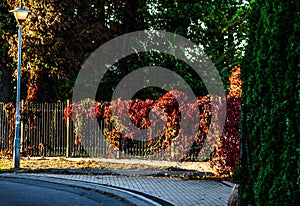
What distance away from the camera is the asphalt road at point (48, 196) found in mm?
12602

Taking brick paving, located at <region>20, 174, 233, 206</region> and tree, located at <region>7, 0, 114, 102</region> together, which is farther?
tree, located at <region>7, 0, 114, 102</region>

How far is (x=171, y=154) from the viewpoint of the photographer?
22.9 metres

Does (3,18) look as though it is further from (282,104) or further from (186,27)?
(282,104)

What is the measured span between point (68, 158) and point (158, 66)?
29.3ft

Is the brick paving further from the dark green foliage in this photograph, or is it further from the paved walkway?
the dark green foliage

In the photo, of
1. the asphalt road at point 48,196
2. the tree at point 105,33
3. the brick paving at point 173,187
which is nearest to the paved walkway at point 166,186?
the brick paving at point 173,187

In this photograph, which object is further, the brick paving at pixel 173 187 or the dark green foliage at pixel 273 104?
the brick paving at pixel 173 187

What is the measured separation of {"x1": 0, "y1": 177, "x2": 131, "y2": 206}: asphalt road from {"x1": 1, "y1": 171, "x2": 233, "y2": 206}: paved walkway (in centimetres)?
96

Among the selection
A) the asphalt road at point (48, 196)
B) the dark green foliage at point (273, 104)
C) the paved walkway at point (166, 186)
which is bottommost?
the asphalt road at point (48, 196)

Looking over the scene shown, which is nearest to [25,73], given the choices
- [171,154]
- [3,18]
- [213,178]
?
[3,18]

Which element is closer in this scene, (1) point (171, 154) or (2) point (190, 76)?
(1) point (171, 154)

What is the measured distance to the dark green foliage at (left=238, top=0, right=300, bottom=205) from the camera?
7492 mm

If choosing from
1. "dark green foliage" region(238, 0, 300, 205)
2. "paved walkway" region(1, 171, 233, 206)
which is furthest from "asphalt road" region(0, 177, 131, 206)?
"dark green foliage" region(238, 0, 300, 205)

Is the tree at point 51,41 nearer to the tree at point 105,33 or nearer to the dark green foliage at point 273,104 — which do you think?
the tree at point 105,33
